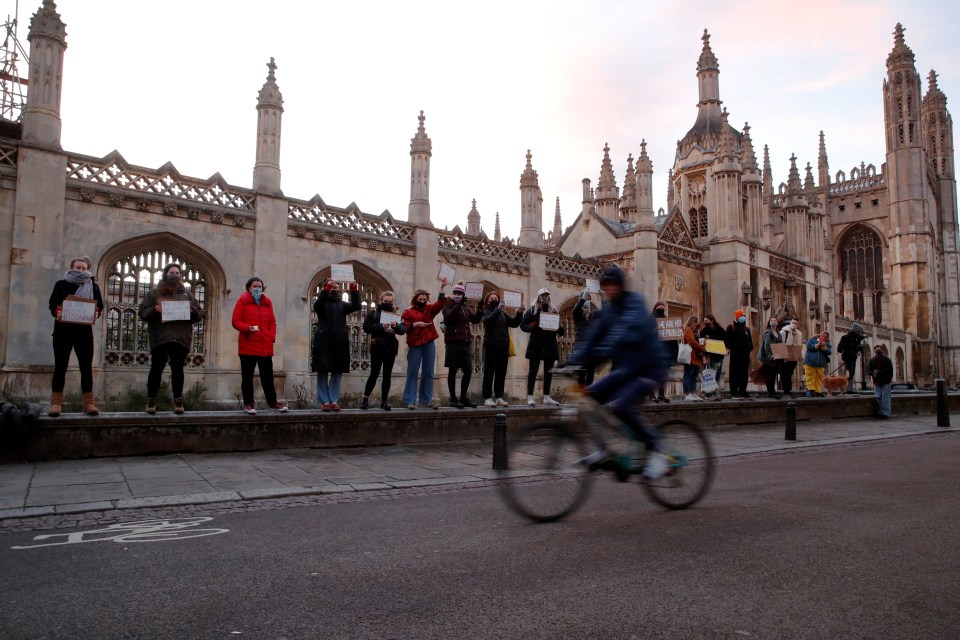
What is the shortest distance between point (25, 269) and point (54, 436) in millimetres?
7297

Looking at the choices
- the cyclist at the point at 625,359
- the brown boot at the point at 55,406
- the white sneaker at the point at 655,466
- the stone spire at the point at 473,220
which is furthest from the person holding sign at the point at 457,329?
the stone spire at the point at 473,220

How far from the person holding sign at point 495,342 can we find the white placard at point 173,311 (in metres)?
4.59

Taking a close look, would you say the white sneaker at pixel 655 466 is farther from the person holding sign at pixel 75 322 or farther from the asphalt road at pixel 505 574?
the person holding sign at pixel 75 322

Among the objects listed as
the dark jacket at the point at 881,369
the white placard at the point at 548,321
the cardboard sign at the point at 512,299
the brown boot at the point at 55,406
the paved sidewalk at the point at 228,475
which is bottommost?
the paved sidewalk at the point at 228,475

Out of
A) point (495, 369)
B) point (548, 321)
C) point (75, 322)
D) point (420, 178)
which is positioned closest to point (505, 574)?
point (75, 322)

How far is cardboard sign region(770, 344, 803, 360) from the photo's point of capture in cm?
1622

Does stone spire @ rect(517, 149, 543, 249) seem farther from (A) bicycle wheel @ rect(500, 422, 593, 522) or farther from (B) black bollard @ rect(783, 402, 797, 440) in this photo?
(A) bicycle wheel @ rect(500, 422, 593, 522)

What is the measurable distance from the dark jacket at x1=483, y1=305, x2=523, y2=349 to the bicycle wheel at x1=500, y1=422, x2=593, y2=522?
5.96 meters

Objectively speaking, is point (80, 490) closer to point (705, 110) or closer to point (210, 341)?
point (210, 341)

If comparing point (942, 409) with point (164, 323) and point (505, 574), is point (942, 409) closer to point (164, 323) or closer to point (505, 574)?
point (505, 574)

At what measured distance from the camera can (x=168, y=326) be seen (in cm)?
900

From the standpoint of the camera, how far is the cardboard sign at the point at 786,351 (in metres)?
16.2

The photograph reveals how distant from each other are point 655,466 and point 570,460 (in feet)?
2.19

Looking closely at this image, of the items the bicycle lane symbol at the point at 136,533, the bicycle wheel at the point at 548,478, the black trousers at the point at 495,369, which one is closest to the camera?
the bicycle lane symbol at the point at 136,533
